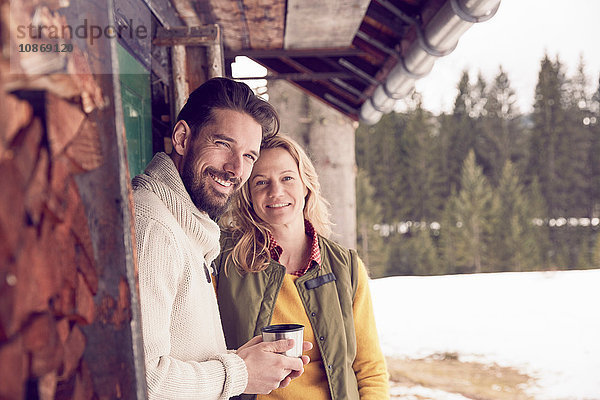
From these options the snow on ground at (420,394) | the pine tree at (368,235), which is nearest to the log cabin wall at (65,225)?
the snow on ground at (420,394)

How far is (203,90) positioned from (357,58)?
4449 millimetres

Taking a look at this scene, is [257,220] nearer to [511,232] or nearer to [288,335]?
[288,335]

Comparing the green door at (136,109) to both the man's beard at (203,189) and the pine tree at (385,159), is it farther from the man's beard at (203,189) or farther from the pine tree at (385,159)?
the pine tree at (385,159)

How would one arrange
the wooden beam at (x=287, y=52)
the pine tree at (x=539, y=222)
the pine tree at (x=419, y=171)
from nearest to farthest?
the wooden beam at (x=287, y=52) < the pine tree at (x=539, y=222) < the pine tree at (x=419, y=171)

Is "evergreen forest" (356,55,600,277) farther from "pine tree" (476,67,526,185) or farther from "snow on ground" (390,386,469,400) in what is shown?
"snow on ground" (390,386,469,400)

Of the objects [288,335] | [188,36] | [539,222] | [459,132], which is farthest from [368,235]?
[288,335]

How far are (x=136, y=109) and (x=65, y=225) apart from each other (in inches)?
81.1

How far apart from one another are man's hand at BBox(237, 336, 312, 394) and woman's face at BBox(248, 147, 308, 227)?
81 cm

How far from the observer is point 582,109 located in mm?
34656

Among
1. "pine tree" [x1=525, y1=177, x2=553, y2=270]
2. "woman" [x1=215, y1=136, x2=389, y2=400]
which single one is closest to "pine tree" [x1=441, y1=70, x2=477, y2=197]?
"pine tree" [x1=525, y1=177, x2=553, y2=270]

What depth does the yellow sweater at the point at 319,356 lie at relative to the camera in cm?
199

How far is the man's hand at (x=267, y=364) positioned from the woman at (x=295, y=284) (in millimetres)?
551

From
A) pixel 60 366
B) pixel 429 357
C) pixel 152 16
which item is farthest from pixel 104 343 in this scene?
pixel 429 357

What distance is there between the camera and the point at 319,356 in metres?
2.01
